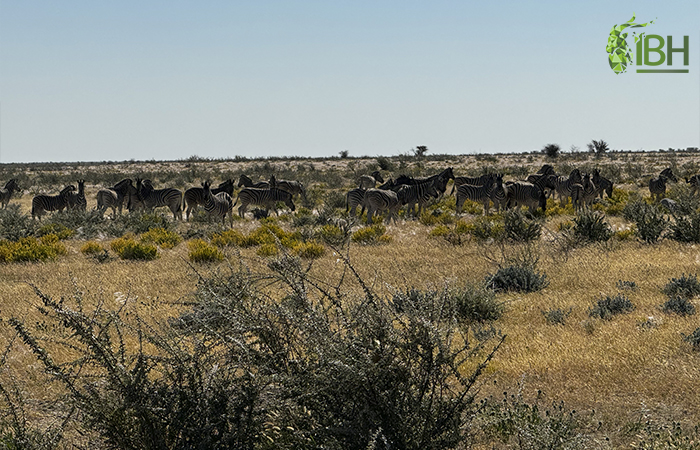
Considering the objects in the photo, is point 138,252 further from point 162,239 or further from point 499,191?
point 499,191

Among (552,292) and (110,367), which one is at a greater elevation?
(110,367)

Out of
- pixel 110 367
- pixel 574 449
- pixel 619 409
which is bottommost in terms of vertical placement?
pixel 619 409

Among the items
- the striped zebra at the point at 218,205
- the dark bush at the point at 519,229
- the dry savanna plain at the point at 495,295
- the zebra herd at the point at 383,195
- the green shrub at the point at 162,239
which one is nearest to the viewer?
the dry savanna plain at the point at 495,295

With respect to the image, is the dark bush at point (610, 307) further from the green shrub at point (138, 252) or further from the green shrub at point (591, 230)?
the green shrub at point (138, 252)

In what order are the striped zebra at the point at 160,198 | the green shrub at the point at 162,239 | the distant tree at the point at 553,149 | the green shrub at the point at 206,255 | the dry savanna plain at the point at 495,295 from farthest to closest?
the distant tree at the point at 553,149 → the striped zebra at the point at 160,198 → the green shrub at the point at 162,239 → the green shrub at the point at 206,255 → the dry savanna plain at the point at 495,295

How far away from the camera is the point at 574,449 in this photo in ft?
12.4

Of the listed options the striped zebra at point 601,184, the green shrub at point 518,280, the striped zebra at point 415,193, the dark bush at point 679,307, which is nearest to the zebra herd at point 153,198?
the striped zebra at point 415,193

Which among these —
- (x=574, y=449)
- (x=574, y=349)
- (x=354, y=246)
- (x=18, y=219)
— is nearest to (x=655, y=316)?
(x=574, y=349)

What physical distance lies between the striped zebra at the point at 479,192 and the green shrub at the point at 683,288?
10.8m

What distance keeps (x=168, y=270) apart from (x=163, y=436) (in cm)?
769

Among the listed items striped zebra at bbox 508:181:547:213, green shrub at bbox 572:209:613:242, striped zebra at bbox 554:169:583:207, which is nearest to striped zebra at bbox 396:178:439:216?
striped zebra at bbox 508:181:547:213

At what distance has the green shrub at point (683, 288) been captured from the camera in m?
8.23

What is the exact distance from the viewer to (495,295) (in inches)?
341

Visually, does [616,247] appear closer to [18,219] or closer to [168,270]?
[168,270]
